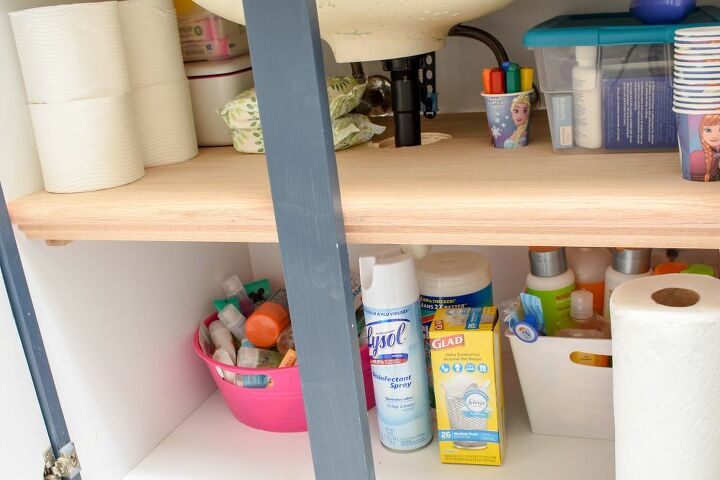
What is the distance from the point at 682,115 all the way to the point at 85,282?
69 centimetres

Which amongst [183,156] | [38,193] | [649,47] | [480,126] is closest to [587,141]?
[649,47]

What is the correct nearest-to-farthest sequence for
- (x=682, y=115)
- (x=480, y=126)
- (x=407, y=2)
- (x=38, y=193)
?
(x=682, y=115) < (x=407, y=2) < (x=38, y=193) < (x=480, y=126)

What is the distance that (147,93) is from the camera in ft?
3.14

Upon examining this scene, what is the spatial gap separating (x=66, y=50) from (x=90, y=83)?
1.6 inches

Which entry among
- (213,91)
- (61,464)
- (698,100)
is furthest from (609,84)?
(61,464)

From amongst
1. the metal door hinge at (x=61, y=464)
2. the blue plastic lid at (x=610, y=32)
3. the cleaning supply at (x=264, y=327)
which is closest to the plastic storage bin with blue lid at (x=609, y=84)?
the blue plastic lid at (x=610, y=32)

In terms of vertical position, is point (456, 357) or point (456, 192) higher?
point (456, 192)

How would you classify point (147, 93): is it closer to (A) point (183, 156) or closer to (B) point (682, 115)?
(A) point (183, 156)

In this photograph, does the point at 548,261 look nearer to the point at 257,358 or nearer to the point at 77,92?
the point at 257,358

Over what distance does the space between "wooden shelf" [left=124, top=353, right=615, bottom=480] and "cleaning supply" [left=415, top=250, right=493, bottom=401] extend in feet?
0.36

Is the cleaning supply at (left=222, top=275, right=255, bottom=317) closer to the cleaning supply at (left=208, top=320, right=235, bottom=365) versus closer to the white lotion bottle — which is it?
the cleaning supply at (left=208, top=320, right=235, bottom=365)

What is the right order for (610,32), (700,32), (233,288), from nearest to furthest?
1. (700,32)
2. (610,32)
3. (233,288)

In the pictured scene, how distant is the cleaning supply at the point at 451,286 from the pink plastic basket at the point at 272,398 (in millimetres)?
110

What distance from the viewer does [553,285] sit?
0.99 meters
